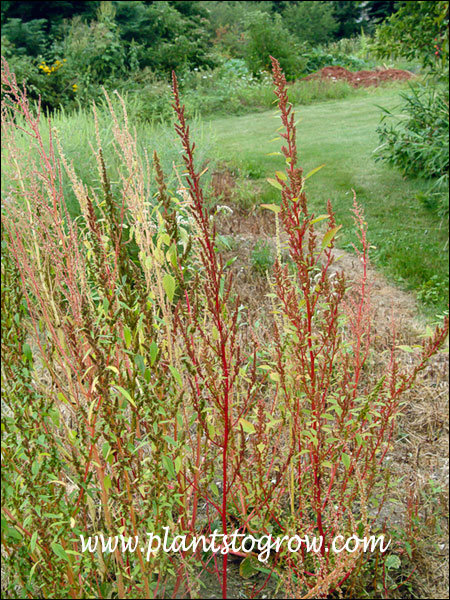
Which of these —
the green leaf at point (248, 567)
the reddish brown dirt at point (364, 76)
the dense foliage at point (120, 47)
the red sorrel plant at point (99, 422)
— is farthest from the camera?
the reddish brown dirt at point (364, 76)

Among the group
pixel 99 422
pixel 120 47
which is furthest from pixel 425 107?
pixel 120 47

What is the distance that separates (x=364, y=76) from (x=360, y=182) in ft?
27.9

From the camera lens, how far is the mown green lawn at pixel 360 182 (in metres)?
4.55

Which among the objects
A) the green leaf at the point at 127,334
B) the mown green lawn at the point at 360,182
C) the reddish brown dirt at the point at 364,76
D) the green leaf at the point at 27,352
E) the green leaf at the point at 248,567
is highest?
the reddish brown dirt at the point at 364,76

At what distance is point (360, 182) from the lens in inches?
257

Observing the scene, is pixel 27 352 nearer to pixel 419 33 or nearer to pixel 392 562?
pixel 392 562

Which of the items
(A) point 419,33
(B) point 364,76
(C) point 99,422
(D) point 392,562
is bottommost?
(D) point 392,562

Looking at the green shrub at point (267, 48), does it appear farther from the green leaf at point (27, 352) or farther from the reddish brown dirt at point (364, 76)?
the green leaf at point (27, 352)

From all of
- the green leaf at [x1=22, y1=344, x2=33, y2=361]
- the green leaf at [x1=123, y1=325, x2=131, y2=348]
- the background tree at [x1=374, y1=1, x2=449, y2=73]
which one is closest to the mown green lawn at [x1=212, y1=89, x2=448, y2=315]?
the background tree at [x1=374, y1=1, x2=449, y2=73]

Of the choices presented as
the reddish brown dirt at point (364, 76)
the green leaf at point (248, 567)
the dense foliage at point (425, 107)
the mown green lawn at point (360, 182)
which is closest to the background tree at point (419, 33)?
the dense foliage at point (425, 107)

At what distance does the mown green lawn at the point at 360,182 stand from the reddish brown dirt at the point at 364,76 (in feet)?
8.39

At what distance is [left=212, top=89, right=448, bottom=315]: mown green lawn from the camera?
4551 millimetres

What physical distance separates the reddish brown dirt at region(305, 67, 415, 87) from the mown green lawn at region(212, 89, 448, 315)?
2556 mm

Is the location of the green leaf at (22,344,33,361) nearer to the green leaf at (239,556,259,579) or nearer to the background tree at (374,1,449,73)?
the green leaf at (239,556,259,579)
